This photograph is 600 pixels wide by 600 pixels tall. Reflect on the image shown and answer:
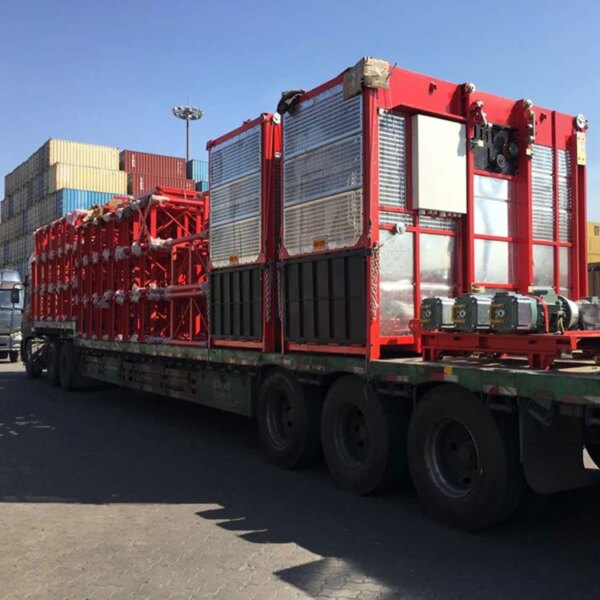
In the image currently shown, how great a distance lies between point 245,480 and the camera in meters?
6.43

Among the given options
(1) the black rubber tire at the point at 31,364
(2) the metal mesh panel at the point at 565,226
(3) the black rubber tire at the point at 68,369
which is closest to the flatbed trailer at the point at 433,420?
(2) the metal mesh panel at the point at 565,226

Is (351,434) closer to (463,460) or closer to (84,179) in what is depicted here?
(463,460)

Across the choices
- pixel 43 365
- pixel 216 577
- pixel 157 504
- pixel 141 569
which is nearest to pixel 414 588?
pixel 216 577

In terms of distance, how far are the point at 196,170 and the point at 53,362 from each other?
26.3m

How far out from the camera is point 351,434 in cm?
610

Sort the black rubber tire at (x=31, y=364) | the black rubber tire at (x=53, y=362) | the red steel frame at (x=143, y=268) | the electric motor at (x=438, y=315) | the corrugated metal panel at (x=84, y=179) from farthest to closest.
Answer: the corrugated metal panel at (x=84, y=179), the black rubber tire at (x=31, y=364), the black rubber tire at (x=53, y=362), the red steel frame at (x=143, y=268), the electric motor at (x=438, y=315)

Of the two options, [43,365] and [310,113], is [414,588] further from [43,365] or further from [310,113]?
[43,365]

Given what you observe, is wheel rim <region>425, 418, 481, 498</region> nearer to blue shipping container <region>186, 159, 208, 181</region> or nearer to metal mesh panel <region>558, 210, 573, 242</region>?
metal mesh panel <region>558, 210, 573, 242</region>

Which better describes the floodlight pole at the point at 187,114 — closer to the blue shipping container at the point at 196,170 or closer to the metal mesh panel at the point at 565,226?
the blue shipping container at the point at 196,170

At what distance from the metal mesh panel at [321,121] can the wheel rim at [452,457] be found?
2855 millimetres

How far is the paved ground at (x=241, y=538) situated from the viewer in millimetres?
3912

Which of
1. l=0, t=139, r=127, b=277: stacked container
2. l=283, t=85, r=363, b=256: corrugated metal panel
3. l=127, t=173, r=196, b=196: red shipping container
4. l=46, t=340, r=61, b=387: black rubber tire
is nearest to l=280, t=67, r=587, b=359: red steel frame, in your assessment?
l=283, t=85, r=363, b=256: corrugated metal panel

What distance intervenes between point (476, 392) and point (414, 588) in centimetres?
148

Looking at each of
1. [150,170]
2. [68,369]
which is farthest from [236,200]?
[150,170]
